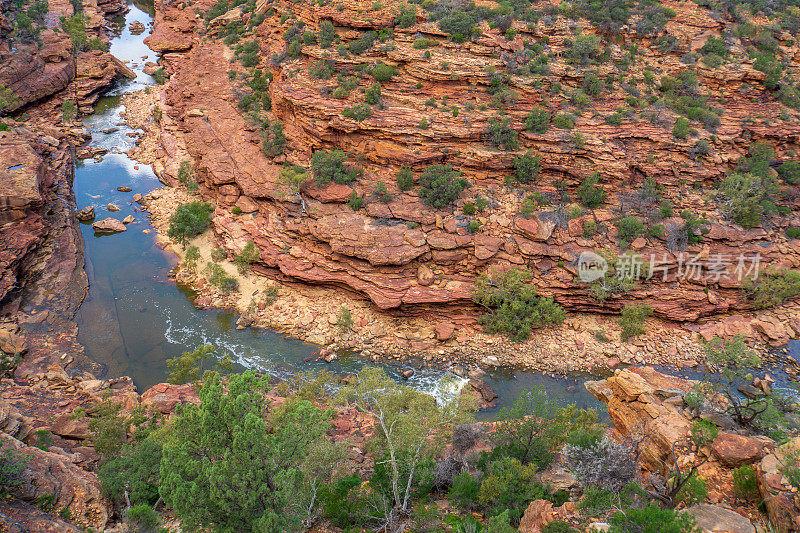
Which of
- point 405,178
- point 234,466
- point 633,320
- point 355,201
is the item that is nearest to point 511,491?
point 234,466

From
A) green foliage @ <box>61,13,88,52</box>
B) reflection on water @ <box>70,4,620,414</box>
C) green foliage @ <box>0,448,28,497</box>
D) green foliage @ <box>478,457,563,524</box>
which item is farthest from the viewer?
green foliage @ <box>61,13,88,52</box>

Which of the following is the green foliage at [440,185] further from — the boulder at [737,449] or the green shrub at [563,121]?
the boulder at [737,449]

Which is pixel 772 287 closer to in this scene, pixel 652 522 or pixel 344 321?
pixel 652 522

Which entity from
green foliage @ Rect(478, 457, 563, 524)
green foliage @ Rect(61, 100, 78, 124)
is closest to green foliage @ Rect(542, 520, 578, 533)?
green foliage @ Rect(478, 457, 563, 524)

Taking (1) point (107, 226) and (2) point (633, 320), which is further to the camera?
(1) point (107, 226)

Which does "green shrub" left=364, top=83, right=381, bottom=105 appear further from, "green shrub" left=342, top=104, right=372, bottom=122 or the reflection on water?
the reflection on water

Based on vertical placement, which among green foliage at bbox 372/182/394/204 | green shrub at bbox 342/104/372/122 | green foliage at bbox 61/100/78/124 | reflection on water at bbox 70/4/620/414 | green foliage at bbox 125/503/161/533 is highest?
green shrub at bbox 342/104/372/122
